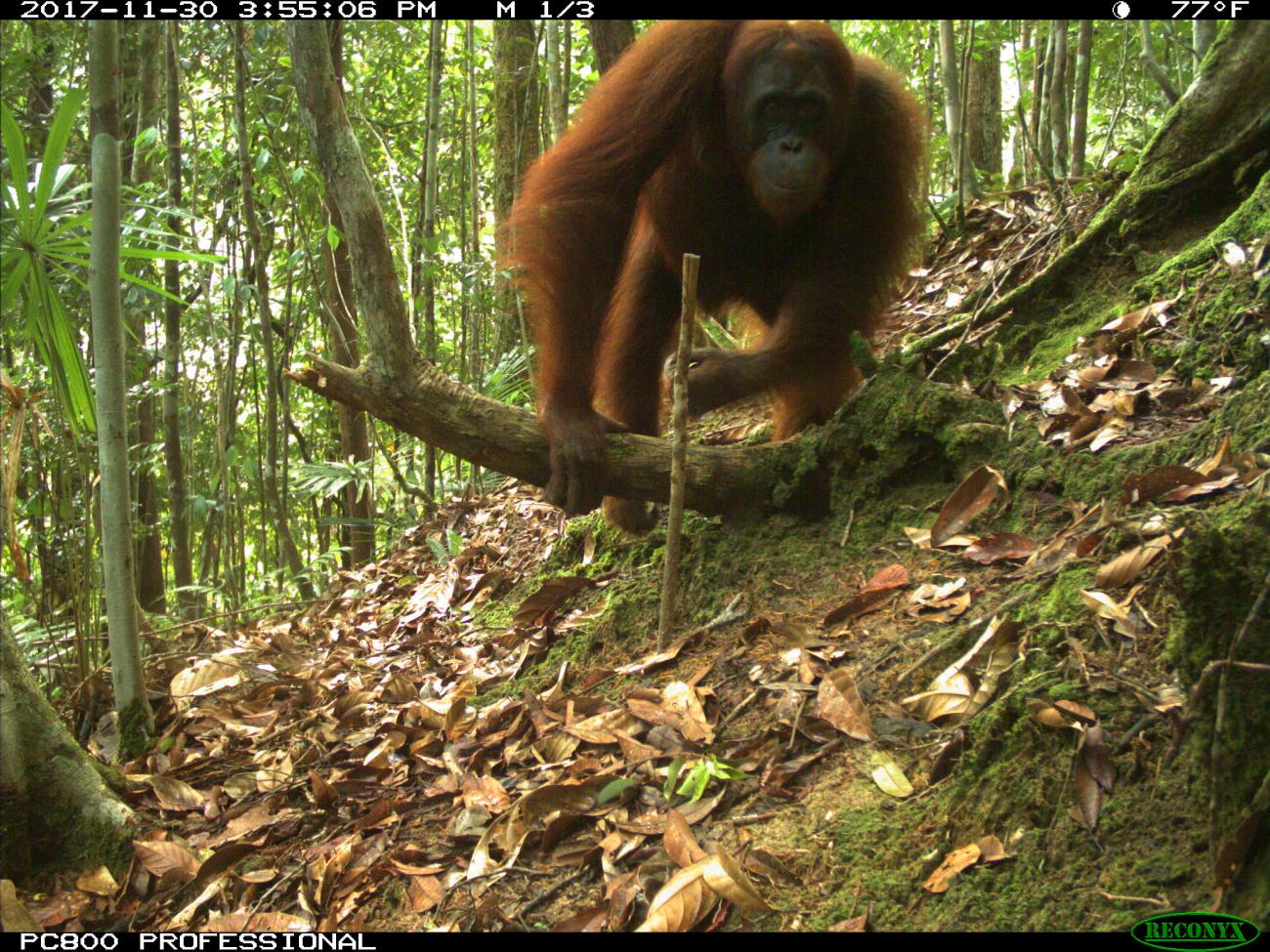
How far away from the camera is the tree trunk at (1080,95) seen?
177 inches

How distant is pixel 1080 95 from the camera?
4.64 m

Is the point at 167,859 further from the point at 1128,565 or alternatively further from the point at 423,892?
the point at 1128,565

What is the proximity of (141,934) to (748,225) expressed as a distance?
2.80 m

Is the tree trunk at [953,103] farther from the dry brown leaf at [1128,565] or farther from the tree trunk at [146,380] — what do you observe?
the tree trunk at [146,380]

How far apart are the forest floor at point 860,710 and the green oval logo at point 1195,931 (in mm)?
32

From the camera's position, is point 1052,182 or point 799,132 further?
point 1052,182

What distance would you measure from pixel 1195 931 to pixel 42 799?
7.45 ft

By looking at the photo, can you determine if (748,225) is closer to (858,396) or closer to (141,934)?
(858,396)

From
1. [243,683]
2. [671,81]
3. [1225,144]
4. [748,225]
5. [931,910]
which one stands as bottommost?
[243,683]

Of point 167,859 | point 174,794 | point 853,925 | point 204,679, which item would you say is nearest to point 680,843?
point 853,925

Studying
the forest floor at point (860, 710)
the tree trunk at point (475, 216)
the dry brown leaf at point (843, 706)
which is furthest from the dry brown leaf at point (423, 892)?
the tree trunk at point (475, 216)

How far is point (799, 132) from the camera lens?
134 inches

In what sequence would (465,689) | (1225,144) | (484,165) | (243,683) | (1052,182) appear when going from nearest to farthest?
(465,689), (1225,144), (243,683), (1052,182), (484,165)

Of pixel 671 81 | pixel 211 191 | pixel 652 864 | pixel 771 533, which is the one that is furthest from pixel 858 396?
pixel 211 191
